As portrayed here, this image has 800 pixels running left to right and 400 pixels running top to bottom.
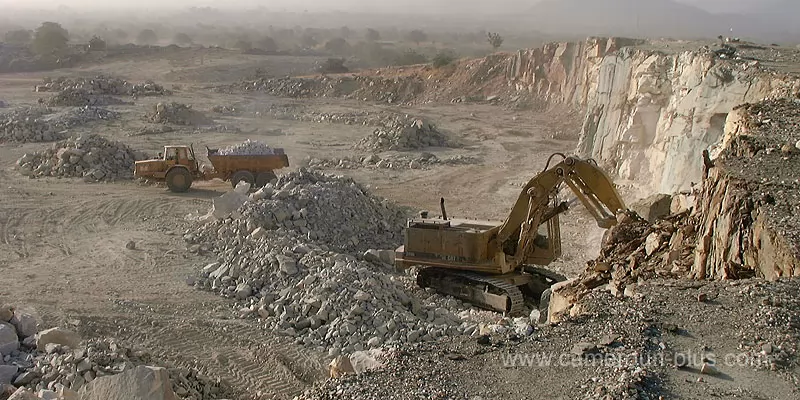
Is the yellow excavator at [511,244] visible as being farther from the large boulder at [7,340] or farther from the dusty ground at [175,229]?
the large boulder at [7,340]

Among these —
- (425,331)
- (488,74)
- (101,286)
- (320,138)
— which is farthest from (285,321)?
(488,74)

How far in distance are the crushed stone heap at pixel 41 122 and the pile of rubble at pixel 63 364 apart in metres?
19.5

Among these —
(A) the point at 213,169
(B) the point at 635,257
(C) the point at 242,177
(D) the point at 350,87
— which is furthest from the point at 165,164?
(D) the point at 350,87

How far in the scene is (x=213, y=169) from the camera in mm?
21531

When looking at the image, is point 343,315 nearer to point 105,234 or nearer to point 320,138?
point 105,234

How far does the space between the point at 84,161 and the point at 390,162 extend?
371 inches

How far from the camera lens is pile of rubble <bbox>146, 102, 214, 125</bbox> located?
32562 mm

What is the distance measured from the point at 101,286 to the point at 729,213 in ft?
33.9

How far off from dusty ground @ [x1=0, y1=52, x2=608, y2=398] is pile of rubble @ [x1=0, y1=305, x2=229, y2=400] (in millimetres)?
732

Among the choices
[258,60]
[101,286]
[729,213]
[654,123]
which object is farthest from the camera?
[258,60]

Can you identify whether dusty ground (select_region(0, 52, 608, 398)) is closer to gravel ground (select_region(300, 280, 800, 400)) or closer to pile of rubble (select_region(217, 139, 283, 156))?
pile of rubble (select_region(217, 139, 283, 156))

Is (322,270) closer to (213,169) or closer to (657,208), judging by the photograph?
(657,208)

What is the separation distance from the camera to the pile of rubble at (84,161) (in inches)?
896

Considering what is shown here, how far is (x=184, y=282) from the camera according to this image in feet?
45.1
